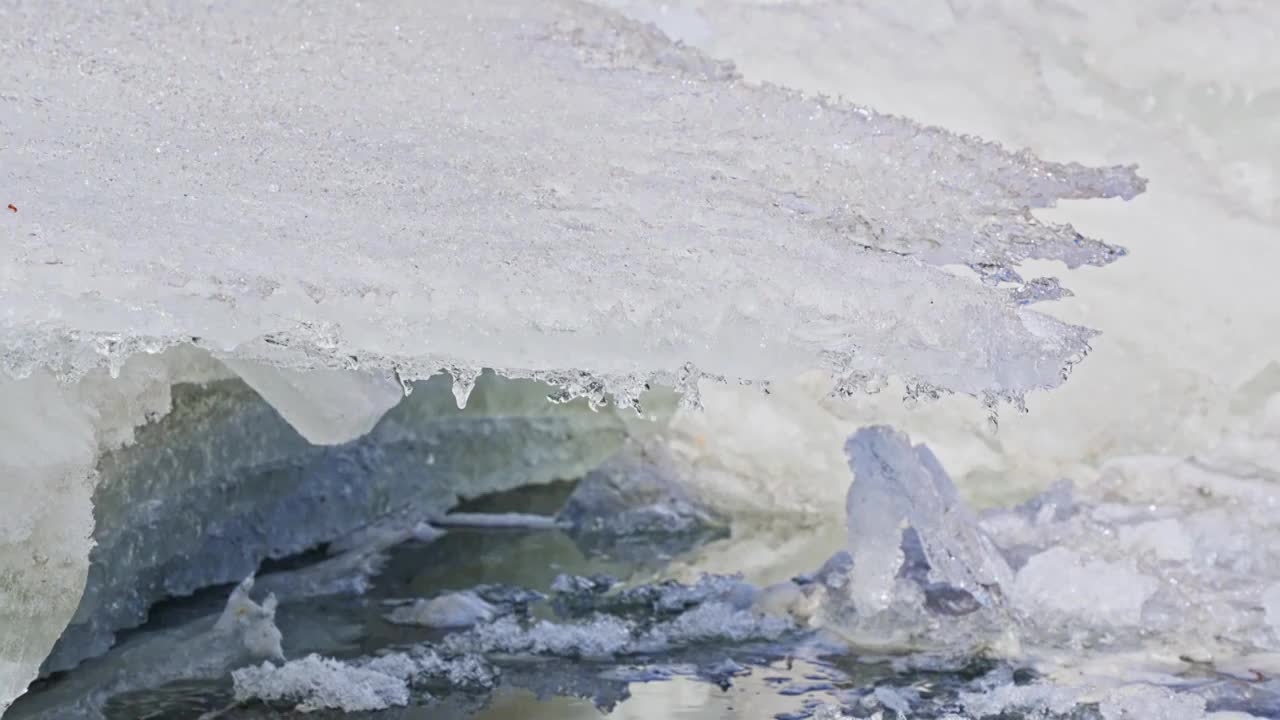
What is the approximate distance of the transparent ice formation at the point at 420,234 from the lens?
5.68ft

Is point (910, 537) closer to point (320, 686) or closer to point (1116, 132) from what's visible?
point (320, 686)

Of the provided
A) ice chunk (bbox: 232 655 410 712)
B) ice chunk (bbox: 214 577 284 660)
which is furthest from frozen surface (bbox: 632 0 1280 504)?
ice chunk (bbox: 232 655 410 712)

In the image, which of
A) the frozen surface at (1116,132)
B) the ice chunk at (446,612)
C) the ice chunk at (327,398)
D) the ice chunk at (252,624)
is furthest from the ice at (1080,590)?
the ice chunk at (252,624)

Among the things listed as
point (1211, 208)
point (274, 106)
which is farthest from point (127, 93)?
point (1211, 208)

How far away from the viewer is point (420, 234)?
1.88m

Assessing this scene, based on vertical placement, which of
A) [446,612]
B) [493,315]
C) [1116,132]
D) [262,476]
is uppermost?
[1116,132]

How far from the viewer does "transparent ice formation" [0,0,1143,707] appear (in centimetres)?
173

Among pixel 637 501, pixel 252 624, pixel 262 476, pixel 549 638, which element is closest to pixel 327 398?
pixel 252 624

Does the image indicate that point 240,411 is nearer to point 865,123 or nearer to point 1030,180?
point 865,123

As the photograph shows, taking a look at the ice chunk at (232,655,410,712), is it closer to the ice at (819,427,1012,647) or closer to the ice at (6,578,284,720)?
the ice at (6,578,284,720)

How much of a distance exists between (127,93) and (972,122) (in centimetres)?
273

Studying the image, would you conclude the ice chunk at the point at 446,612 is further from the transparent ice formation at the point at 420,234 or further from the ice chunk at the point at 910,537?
the ice chunk at the point at 910,537

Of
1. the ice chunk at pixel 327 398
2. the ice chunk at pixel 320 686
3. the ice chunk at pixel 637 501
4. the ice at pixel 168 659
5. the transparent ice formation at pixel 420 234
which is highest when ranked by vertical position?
the transparent ice formation at pixel 420 234

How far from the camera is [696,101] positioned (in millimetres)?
2480
